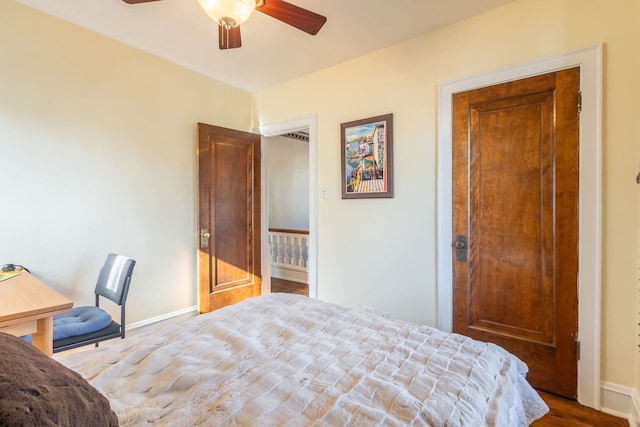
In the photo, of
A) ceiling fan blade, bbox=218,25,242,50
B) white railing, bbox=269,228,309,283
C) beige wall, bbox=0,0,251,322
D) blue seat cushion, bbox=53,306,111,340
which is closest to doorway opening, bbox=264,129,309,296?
white railing, bbox=269,228,309,283

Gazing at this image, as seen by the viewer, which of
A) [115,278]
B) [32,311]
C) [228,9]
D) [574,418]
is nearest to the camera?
[32,311]

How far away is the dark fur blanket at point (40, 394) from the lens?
1.62 ft

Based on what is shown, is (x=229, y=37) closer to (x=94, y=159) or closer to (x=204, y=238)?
(x=94, y=159)

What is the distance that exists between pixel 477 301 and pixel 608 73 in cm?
160

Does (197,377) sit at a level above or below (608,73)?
below

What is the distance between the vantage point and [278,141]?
5848 millimetres

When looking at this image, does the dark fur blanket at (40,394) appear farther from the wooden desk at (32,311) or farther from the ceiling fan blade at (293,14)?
the ceiling fan blade at (293,14)

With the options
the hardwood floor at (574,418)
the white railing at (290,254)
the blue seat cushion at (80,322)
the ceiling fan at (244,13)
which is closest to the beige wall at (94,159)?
the blue seat cushion at (80,322)

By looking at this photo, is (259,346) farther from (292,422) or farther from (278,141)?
(278,141)

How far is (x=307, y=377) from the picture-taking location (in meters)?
1.00

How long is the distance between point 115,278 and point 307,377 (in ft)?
5.84

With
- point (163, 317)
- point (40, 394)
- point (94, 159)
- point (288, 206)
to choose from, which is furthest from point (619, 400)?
point (288, 206)

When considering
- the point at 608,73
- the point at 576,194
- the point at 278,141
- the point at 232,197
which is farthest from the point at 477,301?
the point at 278,141

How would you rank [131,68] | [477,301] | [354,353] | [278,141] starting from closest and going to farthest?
1. [354,353]
2. [477,301]
3. [131,68]
4. [278,141]
